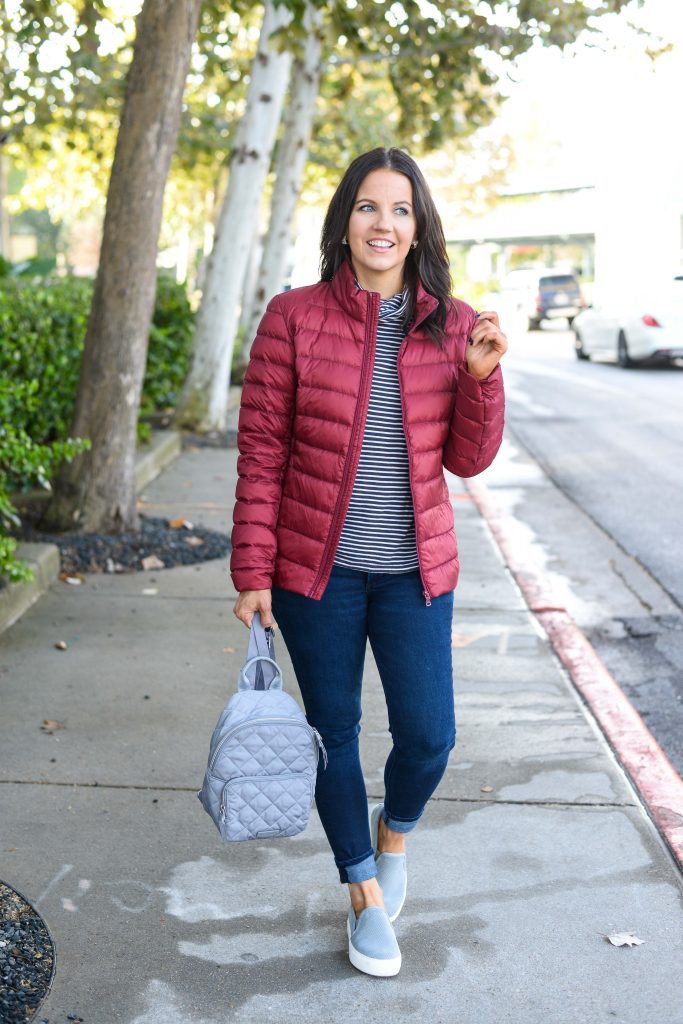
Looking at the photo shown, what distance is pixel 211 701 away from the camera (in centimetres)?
526

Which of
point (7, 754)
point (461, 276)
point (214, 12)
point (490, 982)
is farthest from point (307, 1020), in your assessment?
point (461, 276)

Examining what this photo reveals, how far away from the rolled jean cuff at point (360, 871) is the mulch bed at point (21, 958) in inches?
30.0

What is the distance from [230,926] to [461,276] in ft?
235

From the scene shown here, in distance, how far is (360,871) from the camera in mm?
3379

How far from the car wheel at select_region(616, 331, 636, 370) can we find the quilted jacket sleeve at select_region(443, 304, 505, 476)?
68.3ft

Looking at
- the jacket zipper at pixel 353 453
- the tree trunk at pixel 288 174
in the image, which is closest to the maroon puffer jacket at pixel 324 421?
the jacket zipper at pixel 353 453

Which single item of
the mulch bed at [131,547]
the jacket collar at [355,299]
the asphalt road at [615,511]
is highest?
the jacket collar at [355,299]

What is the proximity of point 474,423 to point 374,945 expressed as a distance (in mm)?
1305

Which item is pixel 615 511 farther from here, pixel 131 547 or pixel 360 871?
pixel 360 871

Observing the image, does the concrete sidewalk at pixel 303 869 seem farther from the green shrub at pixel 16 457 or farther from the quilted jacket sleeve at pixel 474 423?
the quilted jacket sleeve at pixel 474 423

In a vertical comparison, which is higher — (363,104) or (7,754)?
(363,104)

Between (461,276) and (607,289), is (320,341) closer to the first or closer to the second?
(607,289)

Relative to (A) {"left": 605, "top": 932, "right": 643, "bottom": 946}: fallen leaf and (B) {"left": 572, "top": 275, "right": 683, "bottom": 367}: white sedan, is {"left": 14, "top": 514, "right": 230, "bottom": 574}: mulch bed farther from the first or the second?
(B) {"left": 572, "top": 275, "right": 683, "bottom": 367}: white sedan

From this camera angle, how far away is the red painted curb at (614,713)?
4277 millimetres
